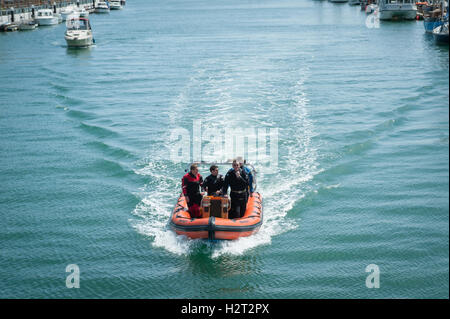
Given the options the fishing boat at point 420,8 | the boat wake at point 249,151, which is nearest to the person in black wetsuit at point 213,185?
the boat wake at point 249,151

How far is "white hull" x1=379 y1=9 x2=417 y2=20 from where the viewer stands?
58375 mm

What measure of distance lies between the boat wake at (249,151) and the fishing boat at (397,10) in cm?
3218

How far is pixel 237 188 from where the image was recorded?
39.3 ft

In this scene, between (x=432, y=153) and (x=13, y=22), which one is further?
(x=13, y=22)

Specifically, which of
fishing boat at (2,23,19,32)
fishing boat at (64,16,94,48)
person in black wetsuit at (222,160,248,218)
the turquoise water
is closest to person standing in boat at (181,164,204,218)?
person in black wetsuit at (222,160,248,218)

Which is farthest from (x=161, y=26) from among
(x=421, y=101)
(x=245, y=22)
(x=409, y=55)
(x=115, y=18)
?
(x=421, y=101)

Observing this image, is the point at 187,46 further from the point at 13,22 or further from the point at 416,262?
the point at 416,262

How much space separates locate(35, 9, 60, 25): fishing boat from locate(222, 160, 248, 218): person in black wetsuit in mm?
60849

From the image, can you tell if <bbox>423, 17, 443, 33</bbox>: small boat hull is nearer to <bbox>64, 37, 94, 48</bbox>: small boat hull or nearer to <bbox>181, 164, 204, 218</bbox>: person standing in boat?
<bbox>64, 37, 94, 48</bbox>: small boat hull

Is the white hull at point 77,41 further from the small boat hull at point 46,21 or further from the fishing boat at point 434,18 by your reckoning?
the fishing boat at point 434,18

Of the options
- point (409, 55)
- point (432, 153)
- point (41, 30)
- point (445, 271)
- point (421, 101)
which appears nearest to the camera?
point (445, 271)

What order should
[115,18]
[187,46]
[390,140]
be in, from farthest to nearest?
[115,18], [187,46], [390,140]

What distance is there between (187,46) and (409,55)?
1857 cm

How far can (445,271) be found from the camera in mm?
11148
